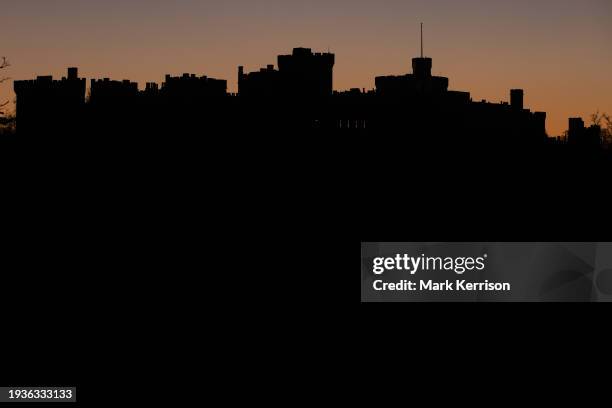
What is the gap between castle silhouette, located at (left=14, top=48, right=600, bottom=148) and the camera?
102562mm

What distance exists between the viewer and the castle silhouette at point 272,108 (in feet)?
336

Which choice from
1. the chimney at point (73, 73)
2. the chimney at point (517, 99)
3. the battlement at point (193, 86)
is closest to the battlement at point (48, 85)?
the chimney at point (73, 73)

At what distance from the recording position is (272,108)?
112 meters

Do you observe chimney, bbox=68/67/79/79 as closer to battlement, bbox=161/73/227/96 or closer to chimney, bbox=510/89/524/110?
battlement, bbox=161/73/227/96

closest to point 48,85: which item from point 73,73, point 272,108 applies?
point 73,73

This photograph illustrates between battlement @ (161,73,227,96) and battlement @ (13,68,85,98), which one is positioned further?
battlement @ (161,73,227,96)

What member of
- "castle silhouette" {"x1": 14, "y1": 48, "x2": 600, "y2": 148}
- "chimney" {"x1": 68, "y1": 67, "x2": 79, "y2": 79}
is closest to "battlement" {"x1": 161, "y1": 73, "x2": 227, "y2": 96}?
"castle silhouette" {"x1": 14, "y1": 48, "x2": 600, "y2": 148}

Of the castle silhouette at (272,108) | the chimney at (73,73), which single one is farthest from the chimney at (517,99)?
the chimney at (73,73)

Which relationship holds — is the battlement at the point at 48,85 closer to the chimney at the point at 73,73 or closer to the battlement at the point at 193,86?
the chimney at the point at 73,73

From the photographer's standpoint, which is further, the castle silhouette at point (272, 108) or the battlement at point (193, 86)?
the battlement at point (193, 86)

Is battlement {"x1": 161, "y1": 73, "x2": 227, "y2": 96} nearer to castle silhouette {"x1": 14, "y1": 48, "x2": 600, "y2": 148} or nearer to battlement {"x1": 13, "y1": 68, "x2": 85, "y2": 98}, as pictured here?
castle silhouette {"x1": 14, "y1": 48, "x2": 600, "y2": 148}

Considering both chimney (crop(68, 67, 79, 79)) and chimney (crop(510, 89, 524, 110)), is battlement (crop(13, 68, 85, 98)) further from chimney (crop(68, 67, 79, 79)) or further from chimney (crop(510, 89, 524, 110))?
chimney (crop(510, 89, 524, 110))

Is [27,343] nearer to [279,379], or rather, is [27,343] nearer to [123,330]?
[123,330]

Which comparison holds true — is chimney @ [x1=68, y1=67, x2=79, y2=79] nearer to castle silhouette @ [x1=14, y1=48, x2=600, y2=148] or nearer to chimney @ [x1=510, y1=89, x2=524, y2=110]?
castle silhouette @ [x1=14, y1=48, x2=600, y2=148]
